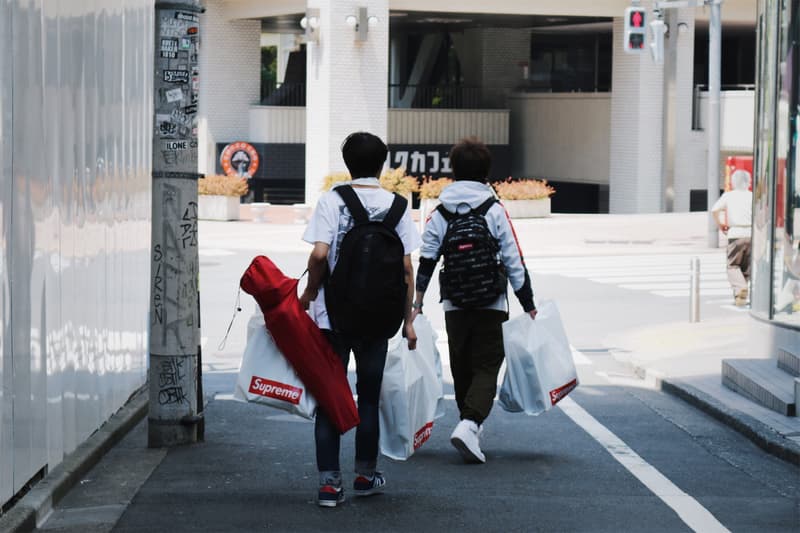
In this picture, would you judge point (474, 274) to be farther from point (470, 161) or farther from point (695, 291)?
point (695, 291)

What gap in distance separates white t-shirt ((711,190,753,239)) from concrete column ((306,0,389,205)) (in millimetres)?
22121

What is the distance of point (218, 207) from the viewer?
36.2 m

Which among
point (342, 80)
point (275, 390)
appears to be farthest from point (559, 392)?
point (342, 80)

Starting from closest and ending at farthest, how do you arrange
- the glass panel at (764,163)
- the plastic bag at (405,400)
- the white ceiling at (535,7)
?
the plastic bag at (405,400) → the glass panel at (764,163) → the white ceiling at (535,7)

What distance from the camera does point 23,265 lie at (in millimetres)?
6508

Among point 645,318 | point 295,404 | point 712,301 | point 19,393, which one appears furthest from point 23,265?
point 712,301

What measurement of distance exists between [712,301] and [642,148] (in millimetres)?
22229

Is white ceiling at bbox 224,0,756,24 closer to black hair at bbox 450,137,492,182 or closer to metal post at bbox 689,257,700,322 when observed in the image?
metal post at bbox 689,257,700,322

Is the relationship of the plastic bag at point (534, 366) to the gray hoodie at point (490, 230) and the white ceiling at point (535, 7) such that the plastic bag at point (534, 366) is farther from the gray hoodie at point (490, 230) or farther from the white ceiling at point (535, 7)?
the white ceiling at point (535, 7)

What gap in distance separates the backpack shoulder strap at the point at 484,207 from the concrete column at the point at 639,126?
33929mm

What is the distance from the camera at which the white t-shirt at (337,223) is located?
6984 millimetres

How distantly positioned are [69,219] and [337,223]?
1.56 meters

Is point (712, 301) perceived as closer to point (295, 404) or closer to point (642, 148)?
point (295, 404)

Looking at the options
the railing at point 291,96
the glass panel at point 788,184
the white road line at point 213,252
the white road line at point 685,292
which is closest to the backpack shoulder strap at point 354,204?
the glass panel at point 788,184
